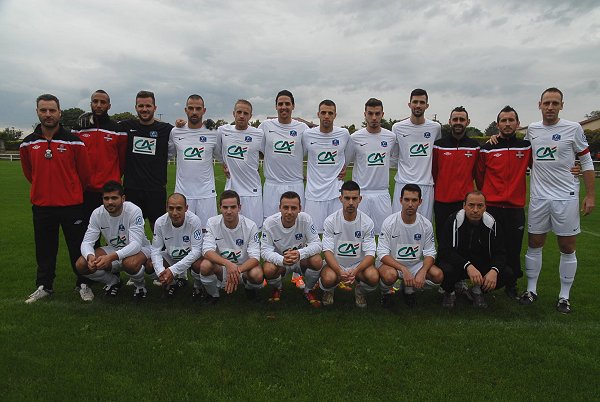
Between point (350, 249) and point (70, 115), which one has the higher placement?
point (70, 115)

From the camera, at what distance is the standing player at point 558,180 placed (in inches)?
198

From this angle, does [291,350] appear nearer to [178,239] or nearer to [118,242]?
[178,239]

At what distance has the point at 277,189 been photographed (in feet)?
19.3

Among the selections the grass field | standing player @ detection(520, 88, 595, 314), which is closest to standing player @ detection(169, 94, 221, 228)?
the grass field

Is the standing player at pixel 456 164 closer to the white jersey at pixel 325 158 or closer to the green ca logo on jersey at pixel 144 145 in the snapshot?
the white jersey at pixel 325 158

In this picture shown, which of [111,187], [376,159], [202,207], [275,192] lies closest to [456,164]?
[376,159]

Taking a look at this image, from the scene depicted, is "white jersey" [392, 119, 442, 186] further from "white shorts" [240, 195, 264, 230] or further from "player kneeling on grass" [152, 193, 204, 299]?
"player kneeling on grass" [152, 193, 204, 299]

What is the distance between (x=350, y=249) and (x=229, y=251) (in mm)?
1387

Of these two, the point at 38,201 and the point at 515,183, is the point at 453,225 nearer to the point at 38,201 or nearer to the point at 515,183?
the point at 515,183

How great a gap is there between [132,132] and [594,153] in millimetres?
50958

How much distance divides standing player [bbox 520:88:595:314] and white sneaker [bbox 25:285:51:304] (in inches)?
216

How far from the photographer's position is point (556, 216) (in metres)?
5.07

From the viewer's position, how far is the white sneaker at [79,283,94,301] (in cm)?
495

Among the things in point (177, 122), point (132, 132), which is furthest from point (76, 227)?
point (177, 122)
